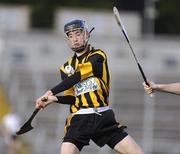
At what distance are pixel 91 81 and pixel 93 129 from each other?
0.50 metres

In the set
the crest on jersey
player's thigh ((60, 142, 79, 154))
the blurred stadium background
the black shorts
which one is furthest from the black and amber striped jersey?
the blurred stadium background

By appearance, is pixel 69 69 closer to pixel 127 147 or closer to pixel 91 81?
pixel 91 81

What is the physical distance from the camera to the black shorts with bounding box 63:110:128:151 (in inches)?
404

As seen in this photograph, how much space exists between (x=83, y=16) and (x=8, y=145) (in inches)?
330

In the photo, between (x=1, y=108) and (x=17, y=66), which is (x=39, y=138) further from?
(x=17, y=66)

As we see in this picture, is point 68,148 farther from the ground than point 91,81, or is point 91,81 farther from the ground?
point 91,81

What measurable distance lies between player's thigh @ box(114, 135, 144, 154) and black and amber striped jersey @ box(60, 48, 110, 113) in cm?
44

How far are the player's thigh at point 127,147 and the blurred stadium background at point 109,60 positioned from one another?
259 inches

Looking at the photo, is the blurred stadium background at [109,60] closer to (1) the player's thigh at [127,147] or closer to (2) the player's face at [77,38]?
(1) the player's thigh at [127,147]

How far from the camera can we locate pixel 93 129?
10.3 meters

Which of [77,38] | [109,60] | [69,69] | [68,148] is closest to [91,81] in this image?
[69,69]

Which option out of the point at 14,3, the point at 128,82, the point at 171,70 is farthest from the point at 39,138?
the point at 14,3

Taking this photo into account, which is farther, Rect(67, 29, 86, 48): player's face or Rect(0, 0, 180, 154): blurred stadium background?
Rect(0, 0, 180, 154): blurred stadium background

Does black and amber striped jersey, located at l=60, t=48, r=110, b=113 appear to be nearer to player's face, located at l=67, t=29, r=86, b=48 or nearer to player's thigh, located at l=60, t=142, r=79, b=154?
player's face, located at l=67, t=29, r=86, b=48
